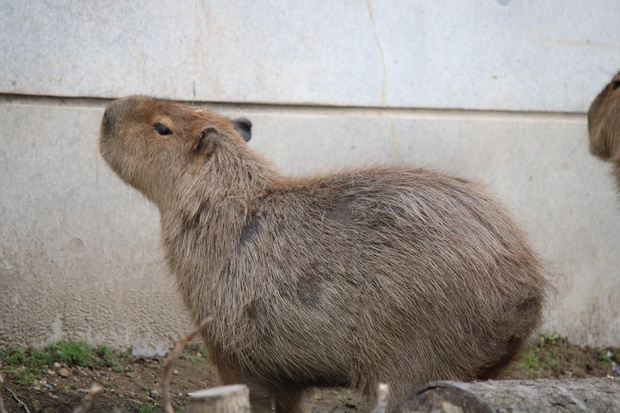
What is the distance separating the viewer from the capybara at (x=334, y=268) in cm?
338

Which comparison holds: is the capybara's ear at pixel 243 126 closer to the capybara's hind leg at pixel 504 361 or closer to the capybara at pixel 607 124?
the capybara's hind leg at pixel 504 361

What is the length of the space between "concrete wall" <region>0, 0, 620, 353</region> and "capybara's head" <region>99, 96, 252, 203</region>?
3.18ft

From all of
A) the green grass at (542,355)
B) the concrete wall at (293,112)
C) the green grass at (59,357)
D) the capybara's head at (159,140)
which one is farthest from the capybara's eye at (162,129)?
the green grass at (542,355)

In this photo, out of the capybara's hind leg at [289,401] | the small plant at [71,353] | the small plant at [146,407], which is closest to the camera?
the capybara's hind leg at [289,401]

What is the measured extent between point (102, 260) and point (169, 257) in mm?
1283

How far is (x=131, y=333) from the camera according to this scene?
5172 mm

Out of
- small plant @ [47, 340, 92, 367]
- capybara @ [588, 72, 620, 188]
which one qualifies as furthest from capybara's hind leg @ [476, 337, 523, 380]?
small plant @ [47, 340, 92, 367]

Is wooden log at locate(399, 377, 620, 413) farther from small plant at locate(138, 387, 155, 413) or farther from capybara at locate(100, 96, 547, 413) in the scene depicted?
small plant at locate(138, 387, 155, 413)

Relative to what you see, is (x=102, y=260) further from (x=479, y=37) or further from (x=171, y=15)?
(x=479, y=37)

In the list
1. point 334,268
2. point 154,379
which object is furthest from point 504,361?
point 154,379

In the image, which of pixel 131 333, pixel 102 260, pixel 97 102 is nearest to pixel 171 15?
pixel 97 102

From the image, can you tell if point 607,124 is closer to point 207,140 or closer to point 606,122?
point 606,122

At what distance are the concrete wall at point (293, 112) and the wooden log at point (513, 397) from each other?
2.52 metres

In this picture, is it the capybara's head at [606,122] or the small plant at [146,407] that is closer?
the small plant at [146,407]
